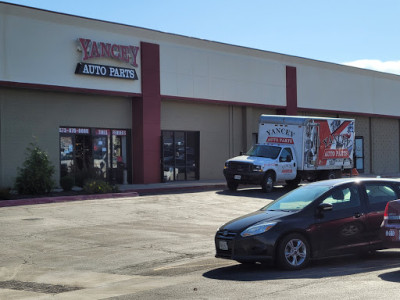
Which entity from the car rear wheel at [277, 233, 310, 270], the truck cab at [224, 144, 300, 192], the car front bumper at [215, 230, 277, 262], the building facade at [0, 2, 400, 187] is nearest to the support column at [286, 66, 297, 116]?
the building facade at [0, 2, 400, 187]

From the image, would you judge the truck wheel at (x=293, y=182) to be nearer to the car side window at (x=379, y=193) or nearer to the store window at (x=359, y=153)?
the car side window at (x=379, y=193)

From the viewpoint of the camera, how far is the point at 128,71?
2777 centimetres

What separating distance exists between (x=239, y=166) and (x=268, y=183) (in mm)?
1441

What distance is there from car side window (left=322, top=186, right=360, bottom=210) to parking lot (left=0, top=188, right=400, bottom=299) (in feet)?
3.33

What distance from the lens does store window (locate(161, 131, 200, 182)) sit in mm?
30688

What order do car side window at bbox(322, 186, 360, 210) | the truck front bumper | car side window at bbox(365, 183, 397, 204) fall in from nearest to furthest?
car side window at bbox(322, 186, 360, 210) → car side window at bbox(365, 183, 397, 204) → the truck front bumper


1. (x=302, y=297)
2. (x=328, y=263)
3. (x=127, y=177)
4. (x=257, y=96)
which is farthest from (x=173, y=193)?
(x=302, y=297)

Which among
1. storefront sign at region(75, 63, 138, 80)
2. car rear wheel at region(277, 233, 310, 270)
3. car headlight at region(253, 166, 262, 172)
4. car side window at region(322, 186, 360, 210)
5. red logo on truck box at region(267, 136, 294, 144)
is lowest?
car rear wheel at region(277, 233, 310, 270)

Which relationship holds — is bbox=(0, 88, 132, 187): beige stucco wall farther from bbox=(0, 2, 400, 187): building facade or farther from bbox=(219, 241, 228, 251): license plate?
bbox=(219, 241, 228, 251): license plate

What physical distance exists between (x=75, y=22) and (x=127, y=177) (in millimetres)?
8046

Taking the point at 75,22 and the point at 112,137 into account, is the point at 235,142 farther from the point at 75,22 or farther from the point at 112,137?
the point at 75,22

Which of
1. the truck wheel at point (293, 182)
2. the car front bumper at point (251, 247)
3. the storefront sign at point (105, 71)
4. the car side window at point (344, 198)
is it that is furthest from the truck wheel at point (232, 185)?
the car front bumper at point (251, 247)

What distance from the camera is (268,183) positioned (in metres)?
24.6

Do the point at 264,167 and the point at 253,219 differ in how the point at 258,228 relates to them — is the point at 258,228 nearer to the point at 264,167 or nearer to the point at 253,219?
the point at 253,219
